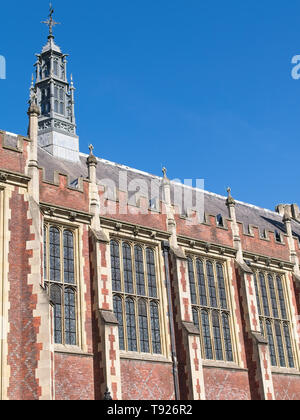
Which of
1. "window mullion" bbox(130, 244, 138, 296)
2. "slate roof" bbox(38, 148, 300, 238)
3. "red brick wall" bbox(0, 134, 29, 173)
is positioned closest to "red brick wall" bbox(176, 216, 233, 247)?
"slate roof" bbox(38, 148, 300, 238)

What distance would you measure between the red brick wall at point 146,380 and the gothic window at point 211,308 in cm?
271

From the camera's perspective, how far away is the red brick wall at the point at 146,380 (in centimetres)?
2370

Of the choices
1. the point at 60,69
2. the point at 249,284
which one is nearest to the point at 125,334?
the point at 249,284

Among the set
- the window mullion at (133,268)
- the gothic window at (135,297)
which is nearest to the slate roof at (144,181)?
the window mullion at (133,268)

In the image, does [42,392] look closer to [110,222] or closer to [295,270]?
[110,222]

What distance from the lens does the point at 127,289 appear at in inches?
1010

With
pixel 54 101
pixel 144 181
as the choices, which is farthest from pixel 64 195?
pixel 54 101

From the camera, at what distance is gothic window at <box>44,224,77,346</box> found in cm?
2308

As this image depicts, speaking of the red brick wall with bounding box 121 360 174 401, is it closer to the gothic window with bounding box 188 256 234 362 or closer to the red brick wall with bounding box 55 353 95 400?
the red brick wall with bounding box 55 353 95 400

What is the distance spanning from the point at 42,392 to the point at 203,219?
1265cm

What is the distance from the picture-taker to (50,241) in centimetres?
2397

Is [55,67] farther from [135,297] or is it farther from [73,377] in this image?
[73,377]

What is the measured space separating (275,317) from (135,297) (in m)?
8.59

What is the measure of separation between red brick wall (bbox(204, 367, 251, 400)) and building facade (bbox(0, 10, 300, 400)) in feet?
0.18
